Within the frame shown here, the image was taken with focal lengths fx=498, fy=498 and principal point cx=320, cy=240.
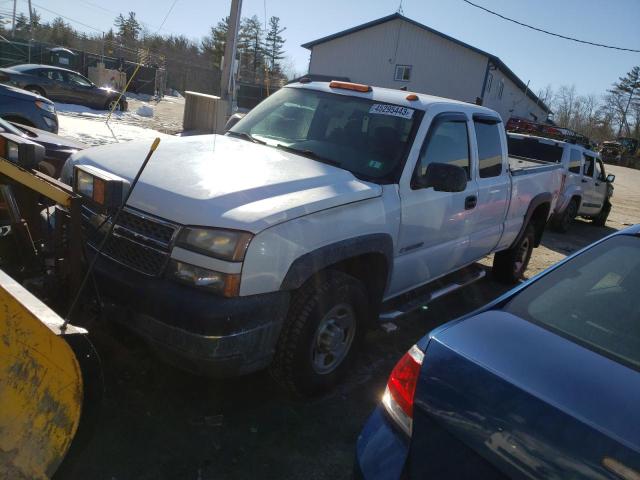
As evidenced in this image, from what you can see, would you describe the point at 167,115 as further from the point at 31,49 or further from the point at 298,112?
the point at 298,112

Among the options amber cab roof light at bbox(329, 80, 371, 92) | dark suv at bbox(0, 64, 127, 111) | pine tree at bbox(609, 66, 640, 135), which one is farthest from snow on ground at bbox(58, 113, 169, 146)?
pine tree at bbox(609, 66, 640, 135)

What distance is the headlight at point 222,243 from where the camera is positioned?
8.30 ft

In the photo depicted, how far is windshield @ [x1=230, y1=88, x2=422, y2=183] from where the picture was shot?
3631mm

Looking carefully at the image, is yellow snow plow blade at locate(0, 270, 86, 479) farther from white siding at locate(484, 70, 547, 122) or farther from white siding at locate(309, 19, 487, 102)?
white siding at locate(484, 70, 547, 122)

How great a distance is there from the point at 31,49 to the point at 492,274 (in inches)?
1265

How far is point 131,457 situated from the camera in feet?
8.56

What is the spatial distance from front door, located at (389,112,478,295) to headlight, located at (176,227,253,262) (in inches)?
56.0

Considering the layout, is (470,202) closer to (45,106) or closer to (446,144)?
(446,144)

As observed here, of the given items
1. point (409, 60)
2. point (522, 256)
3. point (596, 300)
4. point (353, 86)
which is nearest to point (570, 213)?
point (522, 256)

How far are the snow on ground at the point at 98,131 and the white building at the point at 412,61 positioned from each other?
50.4 ft

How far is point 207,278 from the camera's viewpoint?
255 centimetres

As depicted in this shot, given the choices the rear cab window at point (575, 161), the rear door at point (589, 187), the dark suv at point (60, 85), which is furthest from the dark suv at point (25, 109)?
the rear door at point (589, 187)

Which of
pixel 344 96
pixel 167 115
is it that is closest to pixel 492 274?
pixel 344 96

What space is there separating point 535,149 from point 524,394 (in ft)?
32.3
